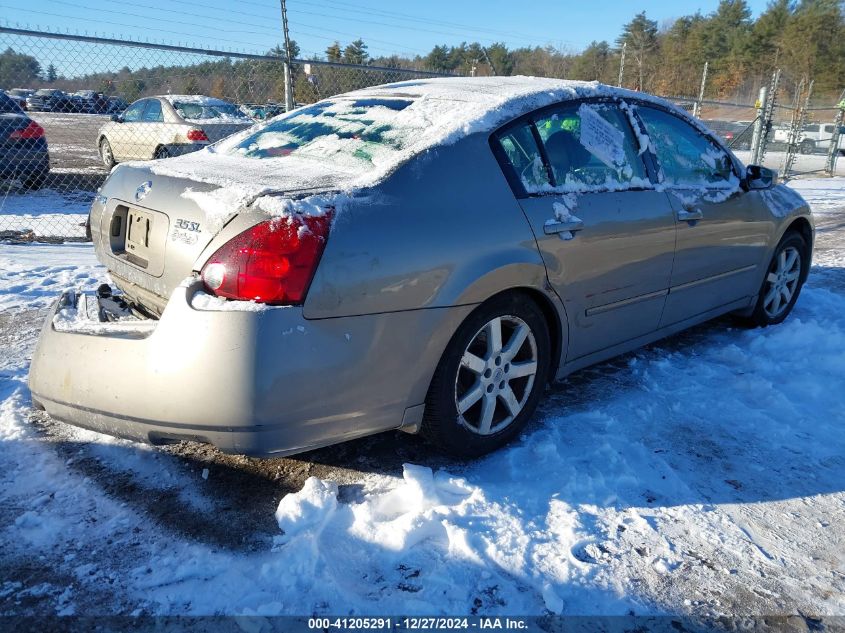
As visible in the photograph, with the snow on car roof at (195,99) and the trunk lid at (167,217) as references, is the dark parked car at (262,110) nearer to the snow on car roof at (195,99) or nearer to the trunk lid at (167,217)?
the snow on car roof at (195,99)

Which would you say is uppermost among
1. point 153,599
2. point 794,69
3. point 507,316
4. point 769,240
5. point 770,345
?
point 794,69

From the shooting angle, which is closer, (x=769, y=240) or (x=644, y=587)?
(x=644, y=587)

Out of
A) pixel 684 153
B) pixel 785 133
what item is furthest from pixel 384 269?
pixel 785 133

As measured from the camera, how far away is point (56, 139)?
20.1 metres

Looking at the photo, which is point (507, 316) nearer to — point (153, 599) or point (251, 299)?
point (251, 299)

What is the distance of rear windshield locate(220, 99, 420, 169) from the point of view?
9.12 ft

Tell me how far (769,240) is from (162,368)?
3.99 m

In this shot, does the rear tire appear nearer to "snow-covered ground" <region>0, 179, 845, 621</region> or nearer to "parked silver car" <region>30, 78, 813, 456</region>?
"snow-covered ground" <region>0, 179, 845, 621</region>

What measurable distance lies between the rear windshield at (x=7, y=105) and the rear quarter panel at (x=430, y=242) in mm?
9250

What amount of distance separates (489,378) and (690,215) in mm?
1713

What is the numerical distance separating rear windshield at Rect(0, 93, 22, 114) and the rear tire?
2.49 metres

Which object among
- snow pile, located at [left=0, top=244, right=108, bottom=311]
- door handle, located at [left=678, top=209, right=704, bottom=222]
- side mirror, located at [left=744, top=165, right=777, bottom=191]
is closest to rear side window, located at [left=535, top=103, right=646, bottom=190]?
door handle, located at [left=678, top=209, right=704, bottom=222]

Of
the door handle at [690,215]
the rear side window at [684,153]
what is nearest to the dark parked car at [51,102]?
the rear side window at [684,153]

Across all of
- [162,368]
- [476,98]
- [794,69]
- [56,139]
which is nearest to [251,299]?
[162,368]
